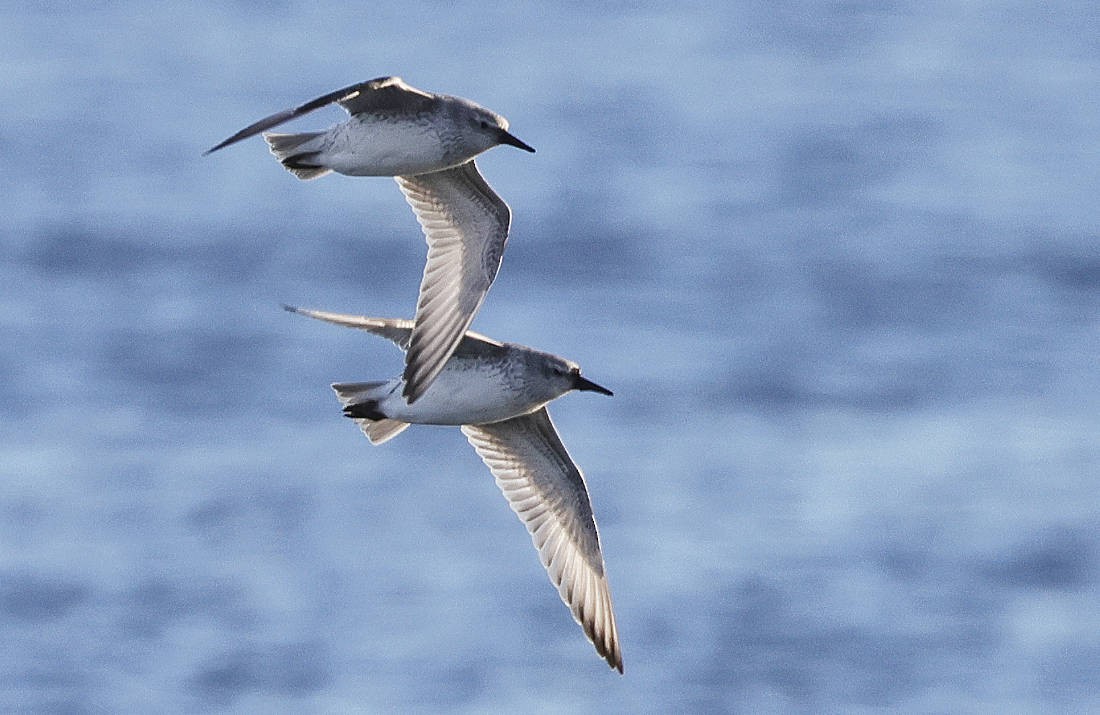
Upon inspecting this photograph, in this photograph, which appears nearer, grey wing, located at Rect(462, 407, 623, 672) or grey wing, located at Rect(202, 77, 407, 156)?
grey wing, located at Rect(202, 77, 407, 156)

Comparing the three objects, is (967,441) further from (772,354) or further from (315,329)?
(315,329)

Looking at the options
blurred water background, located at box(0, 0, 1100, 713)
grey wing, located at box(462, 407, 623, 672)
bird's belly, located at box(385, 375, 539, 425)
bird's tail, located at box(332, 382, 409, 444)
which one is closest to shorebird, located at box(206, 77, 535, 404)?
bird's belly, located at box(385, 375, 539, 425)

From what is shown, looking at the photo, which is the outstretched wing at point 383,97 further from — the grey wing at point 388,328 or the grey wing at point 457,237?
the grey wing at point 388,328

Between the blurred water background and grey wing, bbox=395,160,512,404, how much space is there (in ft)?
30.2

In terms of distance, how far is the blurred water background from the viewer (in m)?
20.0

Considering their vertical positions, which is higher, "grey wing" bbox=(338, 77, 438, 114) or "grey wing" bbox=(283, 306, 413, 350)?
"grey wing" bbox=(338, 77, 438, 114)

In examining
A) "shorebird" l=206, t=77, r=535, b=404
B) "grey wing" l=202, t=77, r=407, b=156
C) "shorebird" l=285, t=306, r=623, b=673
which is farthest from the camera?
"shorebird" l=285, t=306, r=623, b=673

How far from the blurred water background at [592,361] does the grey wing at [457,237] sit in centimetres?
921

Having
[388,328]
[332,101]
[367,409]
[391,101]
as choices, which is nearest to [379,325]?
[388,328]

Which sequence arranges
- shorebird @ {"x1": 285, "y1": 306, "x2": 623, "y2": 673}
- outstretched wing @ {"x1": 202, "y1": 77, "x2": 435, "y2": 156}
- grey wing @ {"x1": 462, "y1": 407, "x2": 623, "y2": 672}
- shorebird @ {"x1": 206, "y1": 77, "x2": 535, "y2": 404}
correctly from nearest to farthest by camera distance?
outstretched wing @ {"x1": 202, "y1": 77, "x2": 435, "y2": 156} < shorebird @ {"x1": 206, "y1": 77, "x2": 535, "y2": 404} < shorebird @ {"x1": 285, "y1": 306, "x2": 623, "y2": 673} < grey wing @ {"x1": 462, "y1": 407, "x2": 623, "y2": 672}

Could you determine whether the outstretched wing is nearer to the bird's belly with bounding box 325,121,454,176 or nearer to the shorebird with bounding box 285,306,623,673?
the bird's belly with bounding box 325,121,454,176

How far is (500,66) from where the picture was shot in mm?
30094

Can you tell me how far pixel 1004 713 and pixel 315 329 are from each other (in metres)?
8.92

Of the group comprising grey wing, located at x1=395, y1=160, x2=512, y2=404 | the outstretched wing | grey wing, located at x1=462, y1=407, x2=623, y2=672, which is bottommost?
grey wing, located at x1=462, y1=407, x2=623, y2=672
